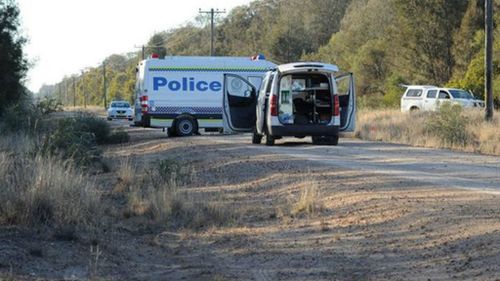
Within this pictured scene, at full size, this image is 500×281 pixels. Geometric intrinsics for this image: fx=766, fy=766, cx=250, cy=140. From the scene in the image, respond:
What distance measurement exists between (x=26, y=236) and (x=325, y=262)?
378cm

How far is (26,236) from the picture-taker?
9570 millimetres

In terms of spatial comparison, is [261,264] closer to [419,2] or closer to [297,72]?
[297,72]

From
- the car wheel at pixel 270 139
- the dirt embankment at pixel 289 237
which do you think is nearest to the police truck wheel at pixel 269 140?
the car wheel at pixel 270 139

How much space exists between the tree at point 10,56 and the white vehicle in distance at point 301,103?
17.1 metres

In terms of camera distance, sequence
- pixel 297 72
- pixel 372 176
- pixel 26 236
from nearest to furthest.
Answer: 1. pixel 26 236
2. pixel 372 176
3. pixel 297 72

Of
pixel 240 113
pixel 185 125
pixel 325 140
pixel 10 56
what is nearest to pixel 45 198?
pixel 240 113

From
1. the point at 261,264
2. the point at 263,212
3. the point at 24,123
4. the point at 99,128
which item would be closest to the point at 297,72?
the point at 263,212

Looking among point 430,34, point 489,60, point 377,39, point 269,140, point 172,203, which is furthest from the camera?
point 377,39

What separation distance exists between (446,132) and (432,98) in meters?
16.0

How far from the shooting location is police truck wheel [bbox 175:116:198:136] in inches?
1112

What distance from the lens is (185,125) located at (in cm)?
2834

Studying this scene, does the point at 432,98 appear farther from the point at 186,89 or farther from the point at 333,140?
the point at 333,140

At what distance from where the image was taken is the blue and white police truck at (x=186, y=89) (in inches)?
1097

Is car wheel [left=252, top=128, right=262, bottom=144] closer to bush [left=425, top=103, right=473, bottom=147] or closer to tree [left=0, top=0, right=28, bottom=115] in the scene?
bush [left=425, top=103, right=473, bottom=147]
